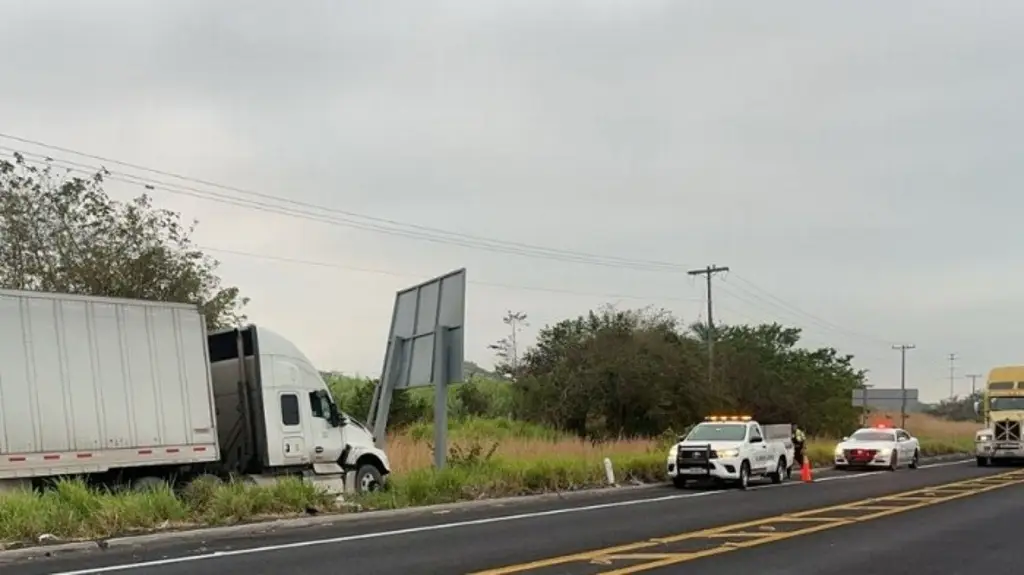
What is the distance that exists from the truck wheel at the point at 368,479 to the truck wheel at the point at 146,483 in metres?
4.21

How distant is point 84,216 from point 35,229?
1.38 metres

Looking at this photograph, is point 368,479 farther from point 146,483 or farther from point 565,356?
point 565,356

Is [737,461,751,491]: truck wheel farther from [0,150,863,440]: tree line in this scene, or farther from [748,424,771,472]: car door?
[0,150,863,440]: tree line

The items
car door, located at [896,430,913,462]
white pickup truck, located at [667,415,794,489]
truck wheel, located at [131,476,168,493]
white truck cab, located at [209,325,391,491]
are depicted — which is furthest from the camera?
car door, located at [896,430,913,462]

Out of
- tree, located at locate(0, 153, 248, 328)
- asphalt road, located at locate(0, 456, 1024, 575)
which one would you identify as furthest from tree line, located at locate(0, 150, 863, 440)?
asphalt road, located at locate(0, 456, 1024, 575)

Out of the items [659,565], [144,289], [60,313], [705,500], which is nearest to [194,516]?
[60,313]

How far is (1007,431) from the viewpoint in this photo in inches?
1519

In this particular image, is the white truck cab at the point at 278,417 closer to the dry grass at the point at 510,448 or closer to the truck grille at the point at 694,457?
the dry grass at the point at 510,448

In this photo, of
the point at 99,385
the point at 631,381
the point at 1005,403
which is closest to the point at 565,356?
the point at 631,381

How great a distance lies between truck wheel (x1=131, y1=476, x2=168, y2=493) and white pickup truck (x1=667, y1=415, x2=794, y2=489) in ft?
44.0

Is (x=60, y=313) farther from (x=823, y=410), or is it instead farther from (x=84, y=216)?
(x=823, y=410)

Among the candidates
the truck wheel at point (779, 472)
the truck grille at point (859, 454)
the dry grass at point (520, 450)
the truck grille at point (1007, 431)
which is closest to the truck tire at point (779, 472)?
the truck wheel at point (779, 472)

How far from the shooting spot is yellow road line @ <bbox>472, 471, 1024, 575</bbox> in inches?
456

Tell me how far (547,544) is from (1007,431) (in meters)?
Answer: 30.8
